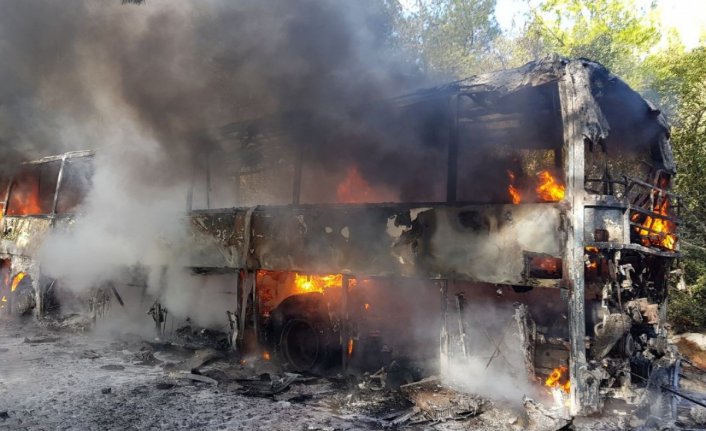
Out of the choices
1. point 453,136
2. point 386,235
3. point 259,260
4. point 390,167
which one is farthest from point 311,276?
point 453,136

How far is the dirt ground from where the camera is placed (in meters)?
4.75

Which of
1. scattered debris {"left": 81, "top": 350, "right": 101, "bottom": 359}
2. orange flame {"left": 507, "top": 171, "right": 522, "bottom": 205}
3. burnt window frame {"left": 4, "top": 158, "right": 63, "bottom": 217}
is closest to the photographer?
orange flame {"left": 507, "top": 171, "right": 522, "bottom": 205}

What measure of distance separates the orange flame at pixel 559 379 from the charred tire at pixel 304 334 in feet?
9.19

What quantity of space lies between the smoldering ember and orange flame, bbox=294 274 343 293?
1.5 inches

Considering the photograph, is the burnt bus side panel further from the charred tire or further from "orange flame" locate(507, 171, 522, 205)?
"orange flame" locate(507, 171, 522, 205)

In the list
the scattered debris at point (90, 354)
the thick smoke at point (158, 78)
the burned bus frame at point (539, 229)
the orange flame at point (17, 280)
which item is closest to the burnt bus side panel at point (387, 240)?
the burned bus frame at point (539, 229)

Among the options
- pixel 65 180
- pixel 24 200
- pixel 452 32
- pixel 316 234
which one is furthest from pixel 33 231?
pixel 452 32

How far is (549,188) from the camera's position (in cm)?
611

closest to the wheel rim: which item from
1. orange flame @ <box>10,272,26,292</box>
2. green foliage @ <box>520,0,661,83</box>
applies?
orange flame @ <box>10,272,26,292</box>

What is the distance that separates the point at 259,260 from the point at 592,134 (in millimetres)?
4959

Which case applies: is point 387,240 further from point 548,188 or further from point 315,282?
point 548,188

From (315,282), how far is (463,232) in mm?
2603

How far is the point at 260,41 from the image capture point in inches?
356

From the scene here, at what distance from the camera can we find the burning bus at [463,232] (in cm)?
484
